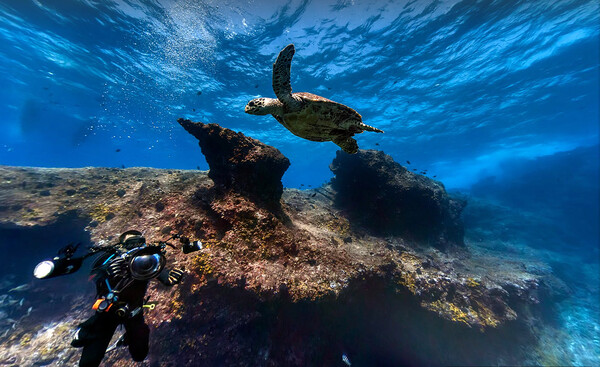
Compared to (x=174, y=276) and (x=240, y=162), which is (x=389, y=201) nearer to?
(x=240, y=162)

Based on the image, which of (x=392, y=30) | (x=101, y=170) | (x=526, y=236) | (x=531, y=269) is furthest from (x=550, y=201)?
(x=101, y=170)

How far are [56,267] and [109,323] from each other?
2.88 feet

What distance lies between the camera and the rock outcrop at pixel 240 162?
21.5 feet

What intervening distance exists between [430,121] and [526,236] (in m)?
16.9

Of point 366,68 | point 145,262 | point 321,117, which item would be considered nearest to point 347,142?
point 321,117

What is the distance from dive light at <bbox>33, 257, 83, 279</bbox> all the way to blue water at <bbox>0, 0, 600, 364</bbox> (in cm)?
1620

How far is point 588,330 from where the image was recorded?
10516mm

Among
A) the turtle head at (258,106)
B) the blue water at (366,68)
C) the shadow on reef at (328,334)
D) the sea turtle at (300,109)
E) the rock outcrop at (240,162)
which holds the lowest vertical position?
the shadow on reef at (328,334)

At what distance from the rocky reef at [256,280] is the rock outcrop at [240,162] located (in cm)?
4

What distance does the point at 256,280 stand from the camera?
202 inches

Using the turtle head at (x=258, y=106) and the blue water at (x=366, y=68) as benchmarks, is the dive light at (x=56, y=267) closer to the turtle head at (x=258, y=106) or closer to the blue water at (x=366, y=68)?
the turtle head at (x=258, y=106)

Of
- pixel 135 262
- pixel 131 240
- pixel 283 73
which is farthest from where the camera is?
pixel 283 73

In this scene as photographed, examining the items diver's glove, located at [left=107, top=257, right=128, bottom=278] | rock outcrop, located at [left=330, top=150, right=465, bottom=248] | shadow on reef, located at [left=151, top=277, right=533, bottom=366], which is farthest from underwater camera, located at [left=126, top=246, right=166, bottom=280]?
rock outcrop, located at [left=330, top=150, right=465, bottom=248]

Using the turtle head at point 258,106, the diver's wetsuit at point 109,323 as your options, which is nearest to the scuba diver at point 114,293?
the diver's wetsuit at point 109,323
